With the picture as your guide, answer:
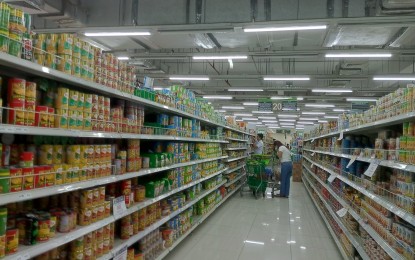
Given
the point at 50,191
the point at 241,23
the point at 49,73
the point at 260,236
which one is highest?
the point at 241,23

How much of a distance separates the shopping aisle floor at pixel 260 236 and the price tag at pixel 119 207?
5.91 ft

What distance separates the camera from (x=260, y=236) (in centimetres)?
595

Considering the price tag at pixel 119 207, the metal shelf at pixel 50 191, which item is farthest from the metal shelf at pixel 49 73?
the price tag at pixel 119 207

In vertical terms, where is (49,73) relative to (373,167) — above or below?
above

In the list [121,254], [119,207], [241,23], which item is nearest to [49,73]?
[119,207]

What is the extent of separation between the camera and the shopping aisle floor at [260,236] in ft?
16.3

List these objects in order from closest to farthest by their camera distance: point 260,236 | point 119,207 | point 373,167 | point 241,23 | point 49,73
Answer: point 49,73, point 119,207, point 373,167, point 260,236, point 241,23

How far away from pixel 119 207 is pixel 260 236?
349 cm

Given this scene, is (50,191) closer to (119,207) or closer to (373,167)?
(119,207)

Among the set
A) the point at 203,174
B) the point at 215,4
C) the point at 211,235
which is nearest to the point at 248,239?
the point at 211,235

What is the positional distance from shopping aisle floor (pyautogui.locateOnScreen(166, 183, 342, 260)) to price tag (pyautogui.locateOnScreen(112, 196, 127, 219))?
180cm

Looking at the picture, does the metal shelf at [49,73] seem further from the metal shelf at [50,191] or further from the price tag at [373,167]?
the price tag at [373,167]

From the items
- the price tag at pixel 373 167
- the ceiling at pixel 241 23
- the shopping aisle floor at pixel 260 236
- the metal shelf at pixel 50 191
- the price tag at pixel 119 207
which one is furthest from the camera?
the ceiling at pixel 241 23

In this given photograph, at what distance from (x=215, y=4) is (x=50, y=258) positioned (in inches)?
226
